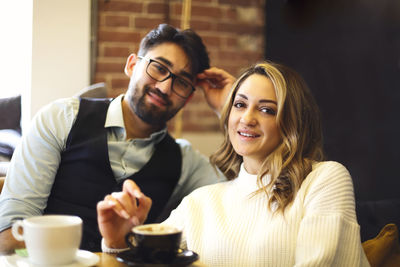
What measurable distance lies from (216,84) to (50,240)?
4.08ft

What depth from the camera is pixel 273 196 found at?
1.36 metres

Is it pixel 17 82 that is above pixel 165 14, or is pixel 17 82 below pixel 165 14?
below

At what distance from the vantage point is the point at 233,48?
2910mm

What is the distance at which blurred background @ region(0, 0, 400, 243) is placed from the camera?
196cm

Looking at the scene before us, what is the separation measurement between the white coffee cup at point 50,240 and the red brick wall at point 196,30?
182cm

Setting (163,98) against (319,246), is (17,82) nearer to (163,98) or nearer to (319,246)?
(163,98)

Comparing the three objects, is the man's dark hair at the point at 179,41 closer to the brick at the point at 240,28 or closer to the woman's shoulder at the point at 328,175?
the woman's shoulder at the point at 328,175

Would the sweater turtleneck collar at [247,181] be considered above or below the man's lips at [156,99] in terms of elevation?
below

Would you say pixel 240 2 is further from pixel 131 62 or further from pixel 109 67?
pixel 131 62

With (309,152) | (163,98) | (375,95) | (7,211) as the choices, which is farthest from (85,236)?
(375,95)

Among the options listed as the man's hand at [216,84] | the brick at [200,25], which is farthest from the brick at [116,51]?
the man's hand at [216,84]

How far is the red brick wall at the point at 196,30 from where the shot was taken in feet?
8.55

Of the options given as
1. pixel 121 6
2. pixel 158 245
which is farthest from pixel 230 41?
pixel 158 245

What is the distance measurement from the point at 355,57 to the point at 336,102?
0.24 m
